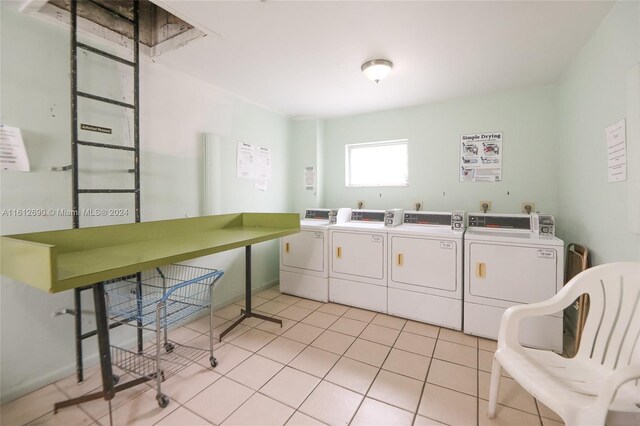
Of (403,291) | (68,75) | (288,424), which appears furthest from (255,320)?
(68,75)

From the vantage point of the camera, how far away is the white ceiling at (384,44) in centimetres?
172

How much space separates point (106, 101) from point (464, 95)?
11.3 ft

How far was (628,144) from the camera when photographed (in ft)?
5.18

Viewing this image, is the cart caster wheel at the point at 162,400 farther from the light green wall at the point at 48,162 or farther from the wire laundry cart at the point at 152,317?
the light green wall at the point at 48,162

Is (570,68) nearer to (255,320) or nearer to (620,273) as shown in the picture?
(620,273)

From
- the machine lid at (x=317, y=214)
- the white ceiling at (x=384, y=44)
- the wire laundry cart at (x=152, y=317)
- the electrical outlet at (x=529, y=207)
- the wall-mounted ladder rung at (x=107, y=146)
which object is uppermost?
the white ceiling at (x=384, y=44)

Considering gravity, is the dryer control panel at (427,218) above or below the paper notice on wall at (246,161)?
below

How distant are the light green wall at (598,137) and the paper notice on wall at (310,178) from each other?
2.81 m

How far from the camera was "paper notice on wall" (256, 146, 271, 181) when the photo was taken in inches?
140

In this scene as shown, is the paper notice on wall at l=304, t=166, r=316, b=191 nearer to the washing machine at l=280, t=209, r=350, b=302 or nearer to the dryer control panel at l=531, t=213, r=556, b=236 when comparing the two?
the washing machine at l=280, t=209, r=350, b=302

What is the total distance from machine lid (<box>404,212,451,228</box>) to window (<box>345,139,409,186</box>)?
0.58 metres

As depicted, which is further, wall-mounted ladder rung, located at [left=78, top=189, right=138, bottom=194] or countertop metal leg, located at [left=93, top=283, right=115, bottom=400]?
wall-mounted ladder rung, located at [left=78, top=189, right=138, bottom=194]

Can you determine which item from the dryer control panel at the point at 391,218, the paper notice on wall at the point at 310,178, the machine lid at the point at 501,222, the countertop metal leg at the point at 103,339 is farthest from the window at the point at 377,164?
the countertop metal leg at the point at 103,339

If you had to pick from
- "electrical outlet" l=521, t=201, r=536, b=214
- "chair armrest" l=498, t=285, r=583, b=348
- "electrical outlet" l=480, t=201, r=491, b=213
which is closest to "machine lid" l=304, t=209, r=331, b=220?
"electrical outlet" l=480, t=201, r=491, b=213
